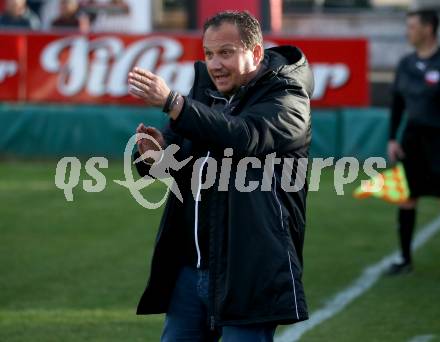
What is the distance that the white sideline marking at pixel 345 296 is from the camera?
24.9 feet

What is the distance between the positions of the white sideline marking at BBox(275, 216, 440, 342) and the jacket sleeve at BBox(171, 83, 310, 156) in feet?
9.43

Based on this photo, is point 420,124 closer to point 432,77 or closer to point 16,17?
point 432,77

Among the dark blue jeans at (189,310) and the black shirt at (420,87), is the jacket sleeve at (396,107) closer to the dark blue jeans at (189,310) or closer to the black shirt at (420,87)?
the black shirt at (420,87)

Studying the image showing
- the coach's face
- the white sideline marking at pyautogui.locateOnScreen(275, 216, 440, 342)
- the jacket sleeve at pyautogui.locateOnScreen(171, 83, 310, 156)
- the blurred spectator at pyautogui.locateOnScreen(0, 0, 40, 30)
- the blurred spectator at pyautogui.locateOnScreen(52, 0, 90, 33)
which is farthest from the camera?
the blurred spectator at pyautogui.locateOnScreen(52, 0, 90, 33)

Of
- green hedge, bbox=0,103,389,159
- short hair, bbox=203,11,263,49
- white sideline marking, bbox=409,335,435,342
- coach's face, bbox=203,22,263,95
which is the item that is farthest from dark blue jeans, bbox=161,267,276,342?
green hedge, bbox=0,103,389,159

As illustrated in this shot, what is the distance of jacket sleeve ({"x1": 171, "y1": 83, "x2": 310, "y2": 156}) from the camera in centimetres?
446

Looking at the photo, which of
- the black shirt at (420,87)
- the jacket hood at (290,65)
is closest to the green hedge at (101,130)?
the black shirt at (420,87)

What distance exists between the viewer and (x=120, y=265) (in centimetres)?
988

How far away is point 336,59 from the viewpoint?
1700cm

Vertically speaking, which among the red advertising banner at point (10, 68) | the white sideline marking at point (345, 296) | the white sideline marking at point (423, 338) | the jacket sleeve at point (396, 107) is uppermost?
the jacket sleeve at point (396, 107)

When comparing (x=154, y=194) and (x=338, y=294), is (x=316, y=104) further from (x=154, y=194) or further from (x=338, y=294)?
(x=338, y=294)

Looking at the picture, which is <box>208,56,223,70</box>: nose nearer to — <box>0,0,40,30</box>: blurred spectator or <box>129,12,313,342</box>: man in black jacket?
<box>129,12,313,342</box>: man in black jacket

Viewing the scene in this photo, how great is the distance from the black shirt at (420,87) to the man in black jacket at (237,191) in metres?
5.03

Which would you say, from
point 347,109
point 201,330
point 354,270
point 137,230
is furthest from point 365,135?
point 201,330
